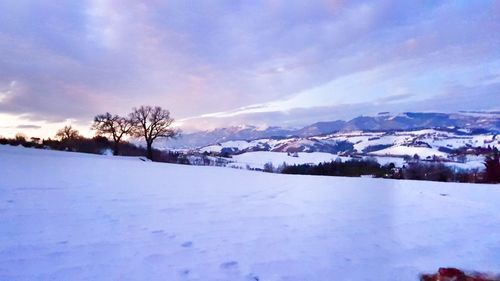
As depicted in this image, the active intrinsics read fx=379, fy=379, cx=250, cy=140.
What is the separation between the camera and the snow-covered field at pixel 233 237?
14.4 ft

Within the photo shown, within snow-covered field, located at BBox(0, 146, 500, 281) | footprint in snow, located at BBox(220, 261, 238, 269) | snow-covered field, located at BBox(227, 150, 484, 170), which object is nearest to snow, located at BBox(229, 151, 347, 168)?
snow-covered field, located at BBox(227, 150, 484, 170)

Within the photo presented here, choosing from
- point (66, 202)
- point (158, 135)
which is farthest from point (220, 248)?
point (158, 135)

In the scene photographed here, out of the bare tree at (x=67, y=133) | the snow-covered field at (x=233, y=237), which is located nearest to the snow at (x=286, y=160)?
the bare tree at (x=67, y=133)

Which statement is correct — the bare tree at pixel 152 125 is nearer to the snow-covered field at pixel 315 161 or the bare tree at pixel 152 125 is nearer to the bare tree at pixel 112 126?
the bare tree at pixel 112 126

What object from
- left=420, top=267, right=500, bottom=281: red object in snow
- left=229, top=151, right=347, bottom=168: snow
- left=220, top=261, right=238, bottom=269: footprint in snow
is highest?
left=229, top=151, right=347, bottom=168: snow

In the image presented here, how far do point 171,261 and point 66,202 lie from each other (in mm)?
5124

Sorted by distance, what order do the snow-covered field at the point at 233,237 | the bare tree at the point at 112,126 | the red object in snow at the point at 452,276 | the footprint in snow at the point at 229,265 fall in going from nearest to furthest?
the red object in snow at the point at 452,276 → the snow-covered field at the point at 233,237 → the footprint in snow at the point at 229,265 → the bare tree at the point at 112,126

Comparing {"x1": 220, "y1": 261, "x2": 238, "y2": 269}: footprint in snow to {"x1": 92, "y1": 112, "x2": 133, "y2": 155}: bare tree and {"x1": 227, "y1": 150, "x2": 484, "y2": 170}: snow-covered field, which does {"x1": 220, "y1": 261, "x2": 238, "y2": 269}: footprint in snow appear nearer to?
{"x1": 92, "y1": 112, "x2": 133, "y2": 155}: bare tree

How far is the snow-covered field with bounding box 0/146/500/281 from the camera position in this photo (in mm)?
4375

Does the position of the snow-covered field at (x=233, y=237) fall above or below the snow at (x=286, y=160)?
below

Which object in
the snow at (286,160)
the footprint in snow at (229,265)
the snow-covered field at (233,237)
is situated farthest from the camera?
the snow at (286,160)

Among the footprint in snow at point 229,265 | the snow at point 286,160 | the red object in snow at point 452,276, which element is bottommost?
the footprint in snow at point 229,265

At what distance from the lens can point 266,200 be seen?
1021 cm

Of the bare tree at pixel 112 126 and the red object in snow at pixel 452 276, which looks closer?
the red object in snow at pixel 452 276
